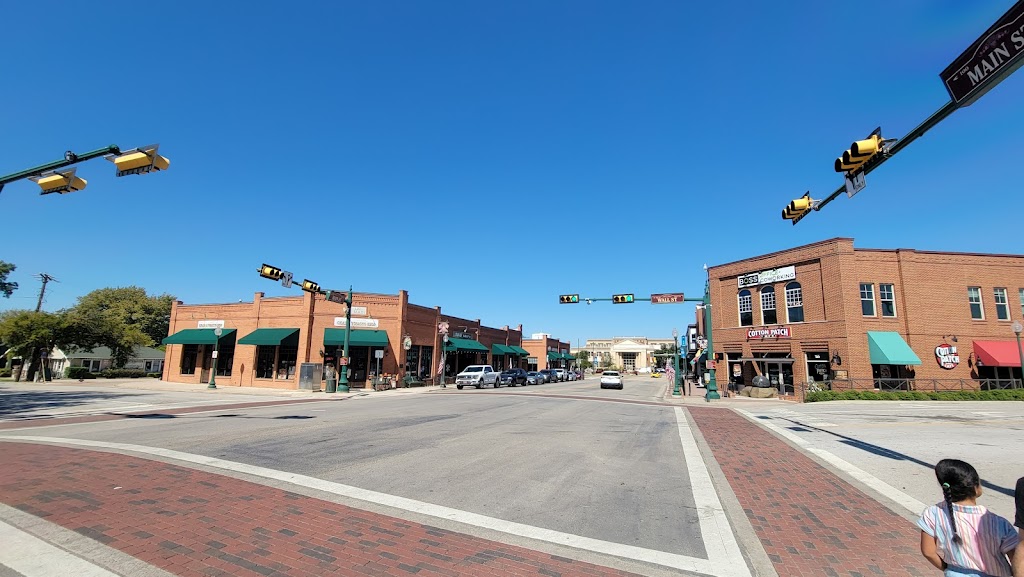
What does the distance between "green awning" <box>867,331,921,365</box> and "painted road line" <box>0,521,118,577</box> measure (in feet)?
112

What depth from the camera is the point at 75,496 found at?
6523mm

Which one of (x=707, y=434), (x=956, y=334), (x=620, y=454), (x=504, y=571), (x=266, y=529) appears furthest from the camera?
(x=956, y=334)

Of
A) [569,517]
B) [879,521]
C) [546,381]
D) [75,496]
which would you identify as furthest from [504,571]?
[546,381]

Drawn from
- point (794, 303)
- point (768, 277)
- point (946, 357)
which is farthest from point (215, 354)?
point (946, 357)

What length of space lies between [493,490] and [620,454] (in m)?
4.25

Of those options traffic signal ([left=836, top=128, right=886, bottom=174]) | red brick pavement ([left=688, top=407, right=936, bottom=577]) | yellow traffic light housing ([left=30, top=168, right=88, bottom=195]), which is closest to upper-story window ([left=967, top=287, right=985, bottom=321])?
red brick pavement ([left=688, top=407, right=936, bottom=577])

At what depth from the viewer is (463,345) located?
1844 inches

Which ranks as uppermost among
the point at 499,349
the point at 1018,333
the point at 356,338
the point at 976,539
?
the point at 1018,333

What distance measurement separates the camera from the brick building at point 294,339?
37094 mm

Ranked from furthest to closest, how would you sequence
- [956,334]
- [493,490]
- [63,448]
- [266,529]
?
[956,334]
[63,448]
[493,490]
[266,529]

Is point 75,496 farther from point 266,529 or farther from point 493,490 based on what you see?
point 493,490

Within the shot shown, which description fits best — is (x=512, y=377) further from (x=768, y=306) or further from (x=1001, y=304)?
(x=1001, y=304)

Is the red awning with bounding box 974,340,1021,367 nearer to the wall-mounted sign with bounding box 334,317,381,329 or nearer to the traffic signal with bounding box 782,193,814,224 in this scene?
the traffic signal with bounding box 782,193,814,224

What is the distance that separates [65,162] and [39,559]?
9.91 m
